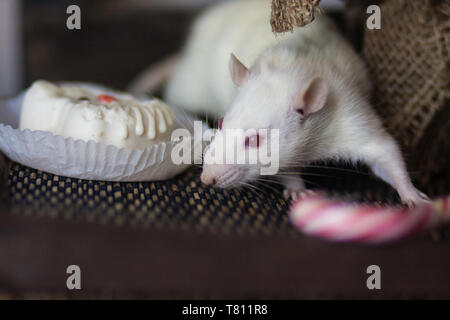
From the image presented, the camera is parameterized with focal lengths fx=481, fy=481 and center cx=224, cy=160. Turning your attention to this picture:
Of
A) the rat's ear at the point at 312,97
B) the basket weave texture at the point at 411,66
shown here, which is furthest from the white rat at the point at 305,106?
the basket weave texture at the point at 411,66

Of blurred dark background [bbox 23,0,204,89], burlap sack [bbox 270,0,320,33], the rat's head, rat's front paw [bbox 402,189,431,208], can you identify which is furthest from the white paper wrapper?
blurred dark background [bbox 23,0,204,89]

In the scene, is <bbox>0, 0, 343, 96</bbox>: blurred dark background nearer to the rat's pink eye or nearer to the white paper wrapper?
the white paper wrapper

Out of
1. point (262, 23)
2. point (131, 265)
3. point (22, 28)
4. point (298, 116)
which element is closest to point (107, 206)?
point (131, 265)

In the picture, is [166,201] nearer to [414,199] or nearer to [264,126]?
[264,126]

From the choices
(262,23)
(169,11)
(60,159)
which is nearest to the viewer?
(60,159)

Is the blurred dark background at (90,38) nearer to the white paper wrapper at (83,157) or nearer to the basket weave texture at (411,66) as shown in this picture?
the basket weave texture at (411,66)

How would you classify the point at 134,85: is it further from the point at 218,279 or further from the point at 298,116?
the point at 218,279
